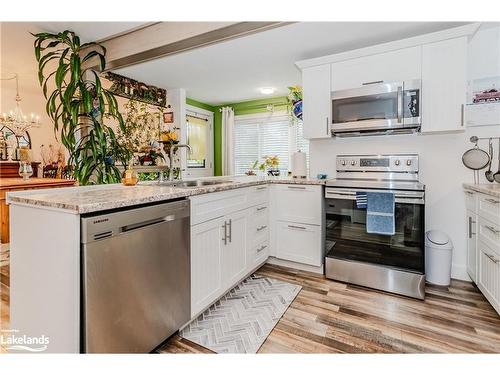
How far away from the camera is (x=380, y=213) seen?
2.24 meters

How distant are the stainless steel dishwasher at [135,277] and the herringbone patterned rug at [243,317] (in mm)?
194

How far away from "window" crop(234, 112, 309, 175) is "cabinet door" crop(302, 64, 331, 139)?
5.60 feet

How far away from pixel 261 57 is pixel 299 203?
172 centimetres

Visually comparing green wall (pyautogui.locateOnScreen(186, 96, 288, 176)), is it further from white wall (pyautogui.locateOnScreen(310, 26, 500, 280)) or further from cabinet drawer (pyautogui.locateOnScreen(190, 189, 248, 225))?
cabinet drawer (pyautogui.locateOnScreen(190, 189, 248, 225))

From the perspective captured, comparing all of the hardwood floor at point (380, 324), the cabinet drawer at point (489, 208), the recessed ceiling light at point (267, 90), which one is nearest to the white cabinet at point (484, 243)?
the cabinet drawer at point (489, 208)

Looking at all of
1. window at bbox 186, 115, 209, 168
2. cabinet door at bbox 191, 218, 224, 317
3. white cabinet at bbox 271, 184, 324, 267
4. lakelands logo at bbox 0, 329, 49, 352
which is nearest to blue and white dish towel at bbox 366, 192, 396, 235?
white cabinet at bbox 271, 184, 324, 267

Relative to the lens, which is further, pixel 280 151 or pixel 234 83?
pixel 280 151

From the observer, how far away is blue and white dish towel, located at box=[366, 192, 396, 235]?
221 cm

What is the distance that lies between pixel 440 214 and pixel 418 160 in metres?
0.56
